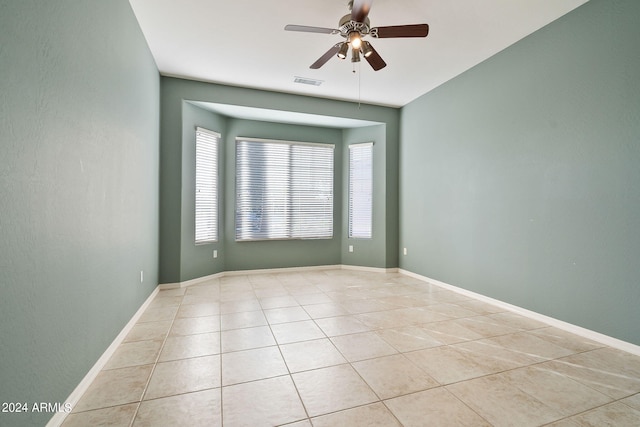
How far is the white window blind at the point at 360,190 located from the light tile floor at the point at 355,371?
7.72ft

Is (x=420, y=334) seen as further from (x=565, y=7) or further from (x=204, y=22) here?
(x=204, y=22)

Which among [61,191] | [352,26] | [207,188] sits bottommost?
[61,191]

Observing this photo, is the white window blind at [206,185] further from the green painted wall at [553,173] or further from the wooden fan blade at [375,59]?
the green painted wall at [553,173]

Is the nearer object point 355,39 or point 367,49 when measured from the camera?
point 355,39

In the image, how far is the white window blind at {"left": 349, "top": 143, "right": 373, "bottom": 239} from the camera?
Result: 18.6 ft

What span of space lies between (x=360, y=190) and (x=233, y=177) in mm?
2447

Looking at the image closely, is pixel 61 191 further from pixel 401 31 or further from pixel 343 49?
pixel 401 31

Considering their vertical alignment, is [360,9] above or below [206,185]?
above

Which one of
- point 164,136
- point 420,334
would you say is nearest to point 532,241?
point 420,334

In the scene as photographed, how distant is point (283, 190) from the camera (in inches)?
217

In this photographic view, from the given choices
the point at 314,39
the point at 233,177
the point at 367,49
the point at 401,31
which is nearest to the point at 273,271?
the point at 233,177

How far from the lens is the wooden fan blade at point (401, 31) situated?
2.45 meters

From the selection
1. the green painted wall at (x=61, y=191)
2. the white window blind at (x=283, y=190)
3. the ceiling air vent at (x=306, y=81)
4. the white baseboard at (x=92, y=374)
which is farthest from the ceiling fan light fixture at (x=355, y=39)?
the white baseboard at (x=92, y=374)

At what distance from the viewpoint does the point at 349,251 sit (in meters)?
5.83
